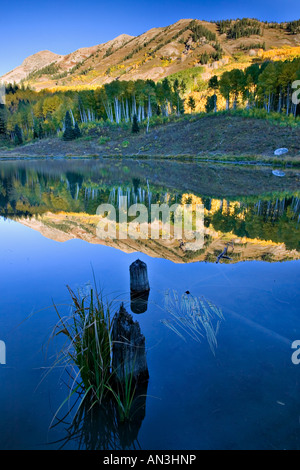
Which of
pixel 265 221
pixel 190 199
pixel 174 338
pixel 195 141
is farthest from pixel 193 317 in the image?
pixel 195 141

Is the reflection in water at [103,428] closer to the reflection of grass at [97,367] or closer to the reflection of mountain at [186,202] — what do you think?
the reflection of grass at [97,367]

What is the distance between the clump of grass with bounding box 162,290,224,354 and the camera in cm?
449

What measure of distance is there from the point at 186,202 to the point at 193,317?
10568 mm

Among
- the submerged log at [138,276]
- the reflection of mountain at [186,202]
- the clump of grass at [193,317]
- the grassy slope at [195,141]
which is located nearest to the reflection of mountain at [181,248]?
the reflection of mountain at [186,202]

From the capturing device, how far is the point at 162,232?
1001 cm

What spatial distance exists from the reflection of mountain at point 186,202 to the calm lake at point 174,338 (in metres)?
0.09

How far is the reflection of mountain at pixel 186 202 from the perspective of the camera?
28.1 feet

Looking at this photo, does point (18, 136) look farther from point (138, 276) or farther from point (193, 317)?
point (193, 317)

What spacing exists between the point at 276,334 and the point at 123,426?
2.64m

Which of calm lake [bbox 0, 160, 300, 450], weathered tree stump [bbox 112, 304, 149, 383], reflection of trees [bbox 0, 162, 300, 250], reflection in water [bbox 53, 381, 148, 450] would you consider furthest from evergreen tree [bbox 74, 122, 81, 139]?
reflection in water [bbox 53, 381, 148, 450]

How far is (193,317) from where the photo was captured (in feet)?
16.1

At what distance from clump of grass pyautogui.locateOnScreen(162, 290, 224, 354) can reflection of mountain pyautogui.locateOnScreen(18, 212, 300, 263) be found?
2153mm
